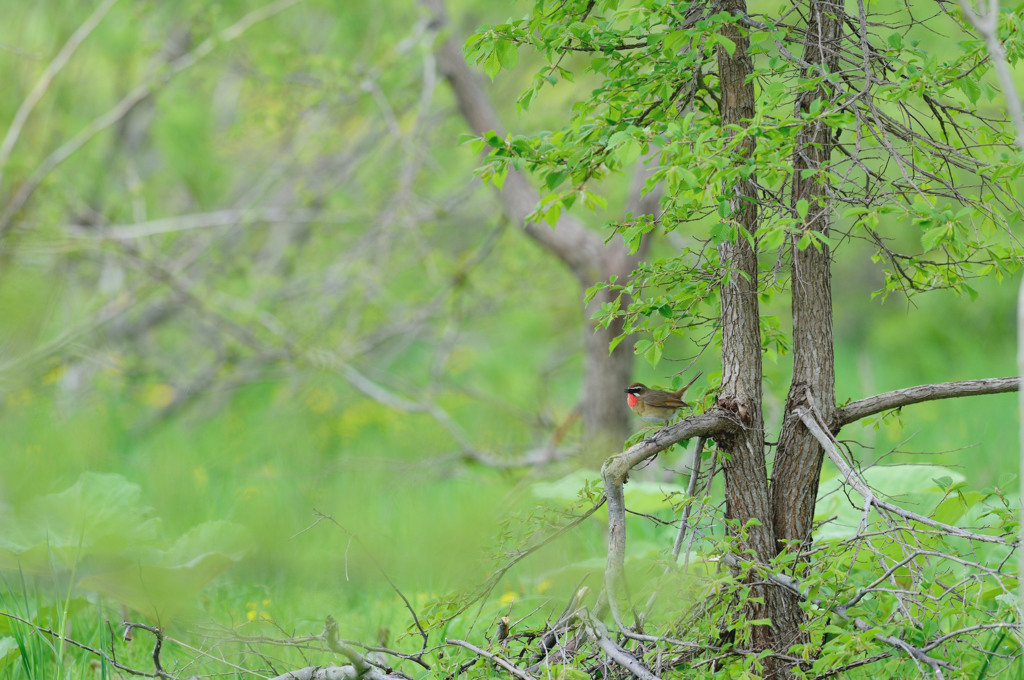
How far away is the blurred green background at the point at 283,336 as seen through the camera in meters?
3.02

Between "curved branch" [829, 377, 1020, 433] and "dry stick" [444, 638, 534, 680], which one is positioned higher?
"curved branch" [829, 377, 1020, 433]

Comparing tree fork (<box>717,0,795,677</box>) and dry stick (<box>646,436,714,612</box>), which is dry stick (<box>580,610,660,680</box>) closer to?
dry stick (<box>646,436,714,612</box>)

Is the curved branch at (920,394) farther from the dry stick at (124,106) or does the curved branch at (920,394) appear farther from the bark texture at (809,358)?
the dry stick at (124,106)

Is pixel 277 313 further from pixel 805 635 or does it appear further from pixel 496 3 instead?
pixel 805 635

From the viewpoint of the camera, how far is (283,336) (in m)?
6.18

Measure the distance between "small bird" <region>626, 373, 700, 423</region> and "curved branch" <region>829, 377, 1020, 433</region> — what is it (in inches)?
16.6

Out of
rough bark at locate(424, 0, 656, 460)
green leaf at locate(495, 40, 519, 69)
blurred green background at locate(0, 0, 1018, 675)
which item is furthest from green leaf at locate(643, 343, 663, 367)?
rough bark at locate(424, 0, 656, 460)

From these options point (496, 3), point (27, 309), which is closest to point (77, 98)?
point (496, 3)

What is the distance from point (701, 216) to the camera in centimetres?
221

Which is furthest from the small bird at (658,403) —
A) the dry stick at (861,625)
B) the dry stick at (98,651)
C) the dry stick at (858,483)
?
the dry stick at (98,651)

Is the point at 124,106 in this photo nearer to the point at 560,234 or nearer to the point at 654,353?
the point at 560,234

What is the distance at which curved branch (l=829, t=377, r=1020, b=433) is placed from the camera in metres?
2.08

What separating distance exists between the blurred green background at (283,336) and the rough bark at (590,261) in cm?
22

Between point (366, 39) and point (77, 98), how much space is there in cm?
260
